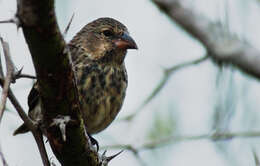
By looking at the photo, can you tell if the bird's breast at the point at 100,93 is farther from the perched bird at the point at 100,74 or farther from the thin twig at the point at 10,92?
the thin twig at the point at 10,92

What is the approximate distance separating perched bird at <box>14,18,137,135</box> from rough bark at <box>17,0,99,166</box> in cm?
90

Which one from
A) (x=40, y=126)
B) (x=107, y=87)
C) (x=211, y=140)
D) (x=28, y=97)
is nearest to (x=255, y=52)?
(x=211, y=140)

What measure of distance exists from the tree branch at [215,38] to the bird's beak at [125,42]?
1.38 ft

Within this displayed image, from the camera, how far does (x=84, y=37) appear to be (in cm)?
425

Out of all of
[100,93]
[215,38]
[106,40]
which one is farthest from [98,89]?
[215,38]

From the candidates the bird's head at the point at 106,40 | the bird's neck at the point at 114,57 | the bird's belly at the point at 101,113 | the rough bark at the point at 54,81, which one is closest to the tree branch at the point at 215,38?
the bird's head at the point at 106,40

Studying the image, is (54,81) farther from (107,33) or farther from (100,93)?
(107,33)

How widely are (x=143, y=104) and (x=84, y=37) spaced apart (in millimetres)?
631

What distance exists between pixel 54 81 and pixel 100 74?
1.53m

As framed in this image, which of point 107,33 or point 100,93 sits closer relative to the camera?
point 100,93

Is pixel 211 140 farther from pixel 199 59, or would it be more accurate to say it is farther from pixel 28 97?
pixel 28 97

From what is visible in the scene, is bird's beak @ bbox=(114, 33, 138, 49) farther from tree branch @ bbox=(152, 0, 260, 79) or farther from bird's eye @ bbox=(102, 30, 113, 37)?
tree branch @ bbox=(152, 0, 260, 79)

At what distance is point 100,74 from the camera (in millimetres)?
3771

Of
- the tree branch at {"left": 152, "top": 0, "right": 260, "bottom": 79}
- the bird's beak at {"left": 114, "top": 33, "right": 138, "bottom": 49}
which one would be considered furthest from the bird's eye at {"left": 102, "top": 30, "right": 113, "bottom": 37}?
the tree branch at {"left": 152, "top": 0, "right": 260, "bottom": 79}
